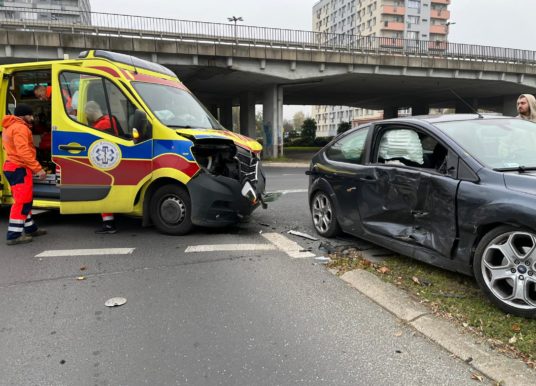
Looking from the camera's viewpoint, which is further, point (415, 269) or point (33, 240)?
point (33, 240)

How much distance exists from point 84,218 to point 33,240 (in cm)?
131

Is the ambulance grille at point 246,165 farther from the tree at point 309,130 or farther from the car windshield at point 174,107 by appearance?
the tree at point 309,130

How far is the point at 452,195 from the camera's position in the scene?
3.66 m

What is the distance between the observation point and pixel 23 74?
666cm

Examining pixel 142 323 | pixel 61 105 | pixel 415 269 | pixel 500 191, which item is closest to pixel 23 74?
pixel 61 105

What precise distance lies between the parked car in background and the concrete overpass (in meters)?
19.1

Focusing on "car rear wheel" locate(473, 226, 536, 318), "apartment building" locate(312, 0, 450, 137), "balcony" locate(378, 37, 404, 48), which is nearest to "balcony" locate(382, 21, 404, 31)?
"apartment building" locate(312, 0, 450, 137)

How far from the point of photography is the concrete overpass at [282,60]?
70.4ft

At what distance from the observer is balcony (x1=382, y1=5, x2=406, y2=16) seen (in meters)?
86.2

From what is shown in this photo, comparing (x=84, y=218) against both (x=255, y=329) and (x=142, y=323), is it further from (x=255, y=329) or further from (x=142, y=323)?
(x=255, y=329)

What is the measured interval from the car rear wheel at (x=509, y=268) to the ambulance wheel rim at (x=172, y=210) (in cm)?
Answer: 384

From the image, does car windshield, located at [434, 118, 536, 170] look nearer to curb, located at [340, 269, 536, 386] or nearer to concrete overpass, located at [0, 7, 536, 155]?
curb, located at [340, 269, 536, 386]

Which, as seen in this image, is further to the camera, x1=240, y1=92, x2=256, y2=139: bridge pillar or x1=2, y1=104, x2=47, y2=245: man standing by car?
x1=240, y1=92, x2=256, y2=139: bridge pillar

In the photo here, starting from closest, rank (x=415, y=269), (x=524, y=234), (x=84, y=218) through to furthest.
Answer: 1. (x=524, y=234)
2. (x=415, y=269)
3. (x=84, y=218)
